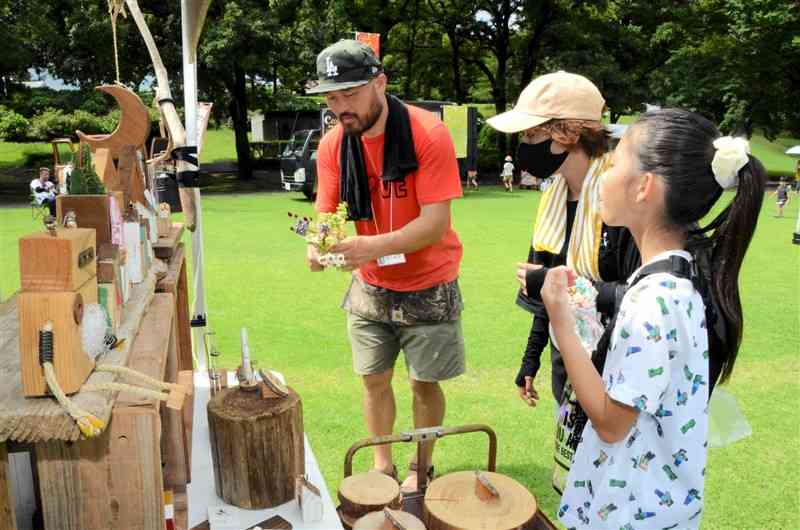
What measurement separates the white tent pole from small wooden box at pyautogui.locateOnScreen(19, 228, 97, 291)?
6.02ft

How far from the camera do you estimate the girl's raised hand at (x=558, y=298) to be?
1645 mm

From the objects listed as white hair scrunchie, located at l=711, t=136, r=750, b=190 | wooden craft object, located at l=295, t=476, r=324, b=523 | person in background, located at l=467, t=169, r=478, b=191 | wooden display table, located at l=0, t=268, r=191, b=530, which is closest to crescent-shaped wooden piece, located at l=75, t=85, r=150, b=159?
wooden display table, located at l=0, t=268, r=191, b=530

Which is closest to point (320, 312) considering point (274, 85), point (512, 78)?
point (274, 85)

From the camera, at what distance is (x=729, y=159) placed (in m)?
1.50

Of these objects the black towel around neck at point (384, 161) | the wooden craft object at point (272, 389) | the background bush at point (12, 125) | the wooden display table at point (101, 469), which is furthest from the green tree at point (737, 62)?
the wooden display table at point (101, 469)

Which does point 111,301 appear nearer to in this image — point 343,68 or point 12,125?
point 343,68

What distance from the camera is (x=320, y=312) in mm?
6570

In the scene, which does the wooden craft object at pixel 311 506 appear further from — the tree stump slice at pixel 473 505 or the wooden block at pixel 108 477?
the wooden block at pixel 108 477

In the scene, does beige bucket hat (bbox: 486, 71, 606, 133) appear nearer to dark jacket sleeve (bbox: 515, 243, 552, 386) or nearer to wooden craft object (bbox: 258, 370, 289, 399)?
dark jacket sleeve (bbox: 515, 243, 552, 386)

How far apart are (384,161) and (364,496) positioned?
1.36m

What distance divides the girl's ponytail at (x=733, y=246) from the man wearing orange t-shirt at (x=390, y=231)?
133 centimetres

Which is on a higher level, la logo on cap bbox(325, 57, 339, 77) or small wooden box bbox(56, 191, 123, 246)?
la logo on cap bbox(325, 57, 339, 77)

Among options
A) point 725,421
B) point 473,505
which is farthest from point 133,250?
point 725,421

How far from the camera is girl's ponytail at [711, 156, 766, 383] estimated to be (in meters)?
1.59
